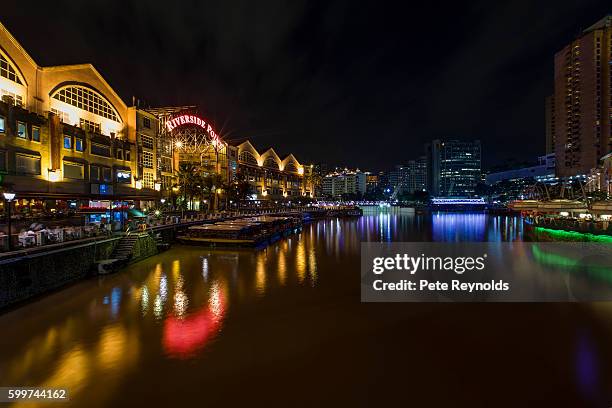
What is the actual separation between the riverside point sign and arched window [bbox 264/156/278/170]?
4624cm

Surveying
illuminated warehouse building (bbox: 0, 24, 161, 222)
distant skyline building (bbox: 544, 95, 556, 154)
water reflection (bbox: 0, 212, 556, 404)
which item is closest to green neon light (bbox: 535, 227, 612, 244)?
water reflection (bbox: 0, 212, 556, 404)

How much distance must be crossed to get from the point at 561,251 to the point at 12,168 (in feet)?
178

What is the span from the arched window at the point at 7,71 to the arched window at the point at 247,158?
215ft

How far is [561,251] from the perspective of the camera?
118ft

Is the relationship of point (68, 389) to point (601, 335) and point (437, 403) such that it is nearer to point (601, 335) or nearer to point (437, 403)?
point (437, 403)

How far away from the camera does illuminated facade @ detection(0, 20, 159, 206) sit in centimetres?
3372

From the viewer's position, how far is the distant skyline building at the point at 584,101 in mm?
119312

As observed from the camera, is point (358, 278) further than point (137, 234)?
No

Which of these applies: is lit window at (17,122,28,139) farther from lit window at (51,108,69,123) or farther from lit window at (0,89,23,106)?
lit window at (51,108,69,123)

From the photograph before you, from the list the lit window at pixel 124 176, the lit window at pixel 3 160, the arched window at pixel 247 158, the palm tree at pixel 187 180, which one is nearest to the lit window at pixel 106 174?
the lit window at pixel 124 176

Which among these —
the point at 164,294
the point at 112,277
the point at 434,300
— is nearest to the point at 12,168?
the point at 112,277

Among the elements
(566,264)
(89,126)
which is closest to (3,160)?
(89,126)

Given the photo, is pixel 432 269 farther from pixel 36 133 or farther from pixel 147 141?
pixel 147 141
